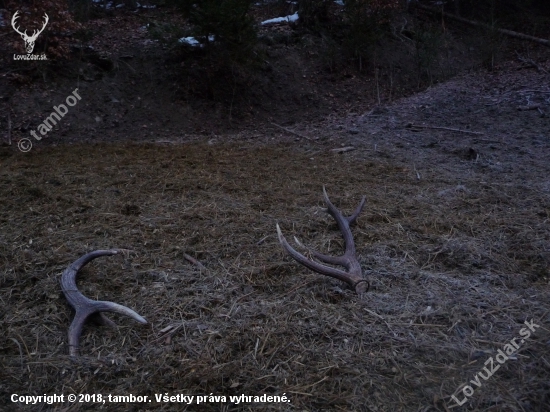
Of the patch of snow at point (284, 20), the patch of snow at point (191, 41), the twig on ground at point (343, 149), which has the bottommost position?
the twig on ground at point (343, 149)

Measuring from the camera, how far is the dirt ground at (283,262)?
212 centimetres

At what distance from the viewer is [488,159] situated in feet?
17.5

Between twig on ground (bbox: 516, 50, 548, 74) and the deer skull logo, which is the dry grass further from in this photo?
twig on ground (bbox: 516, 50, 548, 74)

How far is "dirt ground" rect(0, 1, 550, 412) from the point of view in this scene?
212 cm

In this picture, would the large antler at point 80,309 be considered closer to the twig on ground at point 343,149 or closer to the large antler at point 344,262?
the large antler at point 344,262

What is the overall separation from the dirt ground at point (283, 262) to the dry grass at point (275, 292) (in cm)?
1

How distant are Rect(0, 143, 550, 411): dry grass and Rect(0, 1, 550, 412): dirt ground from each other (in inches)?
0.4

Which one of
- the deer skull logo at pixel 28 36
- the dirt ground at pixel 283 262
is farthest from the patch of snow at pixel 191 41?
the deer skull logo at pixel 28 36

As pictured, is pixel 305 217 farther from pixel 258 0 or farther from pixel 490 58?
pixel 258 0

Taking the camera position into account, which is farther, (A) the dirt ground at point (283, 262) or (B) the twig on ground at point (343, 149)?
(B) the twig on ground at point (343, 149)

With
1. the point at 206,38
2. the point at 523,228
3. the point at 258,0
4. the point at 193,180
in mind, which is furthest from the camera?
the point at 258,0

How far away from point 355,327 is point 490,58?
911 centimetres

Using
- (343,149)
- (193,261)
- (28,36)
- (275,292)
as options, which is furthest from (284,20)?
(275,292)

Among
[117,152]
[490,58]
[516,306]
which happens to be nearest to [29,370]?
[516,306]
